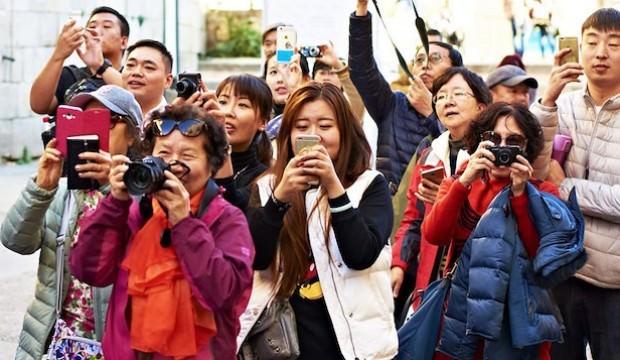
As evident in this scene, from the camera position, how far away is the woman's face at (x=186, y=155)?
4082 mm

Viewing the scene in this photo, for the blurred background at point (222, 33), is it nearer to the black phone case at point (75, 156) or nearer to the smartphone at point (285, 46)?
the smartphone at point (285, 46)

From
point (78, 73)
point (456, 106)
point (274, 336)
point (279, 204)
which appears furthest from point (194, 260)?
point (78, 73)

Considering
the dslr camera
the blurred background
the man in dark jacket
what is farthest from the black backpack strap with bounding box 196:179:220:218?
the blurred background

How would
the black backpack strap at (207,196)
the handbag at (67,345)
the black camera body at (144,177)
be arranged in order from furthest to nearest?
the handbag at (67,345)
the black backpack strap at (207,196)
the black camera body at (144,177)

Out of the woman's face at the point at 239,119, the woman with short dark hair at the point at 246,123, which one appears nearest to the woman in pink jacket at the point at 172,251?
the woman with short dark hair at the point at 246,123

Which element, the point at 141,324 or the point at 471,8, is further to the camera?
the point at 471,8

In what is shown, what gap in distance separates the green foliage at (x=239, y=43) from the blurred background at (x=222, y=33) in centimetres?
2

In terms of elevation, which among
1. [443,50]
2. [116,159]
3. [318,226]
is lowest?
[318,226]

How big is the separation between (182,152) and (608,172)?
2200mm

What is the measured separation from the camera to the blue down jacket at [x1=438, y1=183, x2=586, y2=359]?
4848 mm

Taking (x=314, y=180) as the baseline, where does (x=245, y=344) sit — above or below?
below

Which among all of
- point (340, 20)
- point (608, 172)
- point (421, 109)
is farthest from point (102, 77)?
point (340, 20)

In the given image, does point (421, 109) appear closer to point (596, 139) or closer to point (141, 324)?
point (596, 139)

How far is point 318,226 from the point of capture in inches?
179
